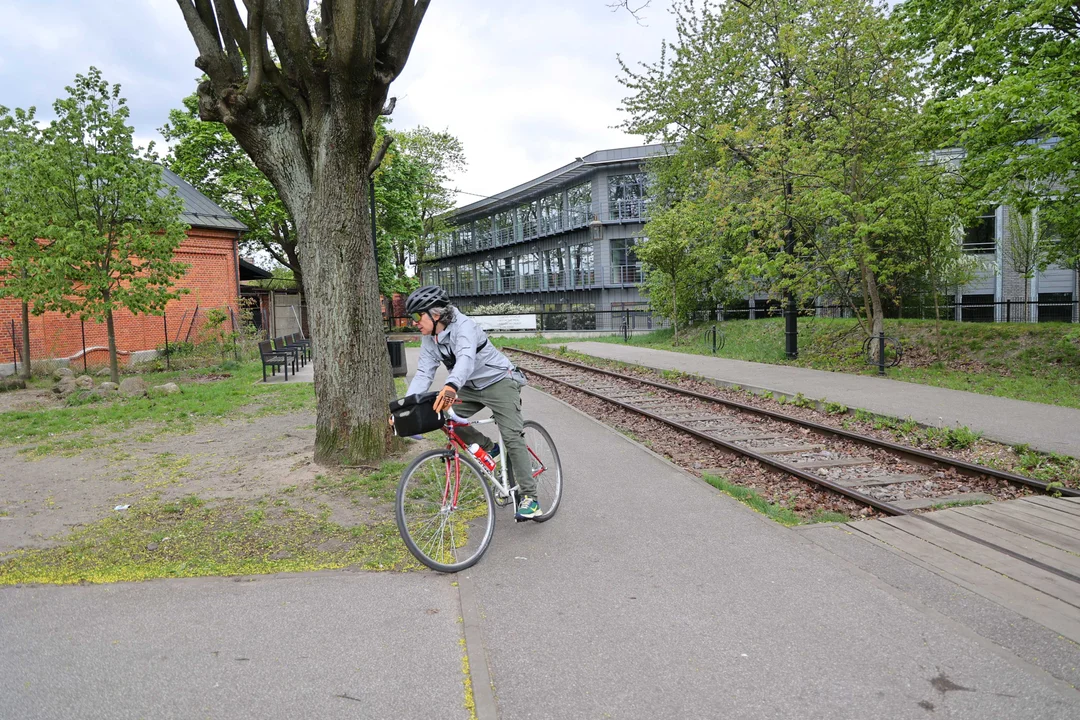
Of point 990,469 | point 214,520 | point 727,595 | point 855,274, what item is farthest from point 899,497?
point 855,274

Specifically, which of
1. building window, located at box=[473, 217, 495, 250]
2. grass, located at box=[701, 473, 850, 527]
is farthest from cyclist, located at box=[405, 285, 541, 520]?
building window, located at box=[473, 217, 495, 250]

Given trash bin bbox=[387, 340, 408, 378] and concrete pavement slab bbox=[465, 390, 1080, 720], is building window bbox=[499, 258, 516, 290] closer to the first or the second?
trash bin bbox=[387, 340, 408, 378]

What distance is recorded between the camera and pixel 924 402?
1069 centimetres

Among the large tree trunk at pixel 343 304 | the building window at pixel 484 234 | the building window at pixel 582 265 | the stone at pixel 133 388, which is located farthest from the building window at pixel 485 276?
the large tree trunk at pixel 343 304

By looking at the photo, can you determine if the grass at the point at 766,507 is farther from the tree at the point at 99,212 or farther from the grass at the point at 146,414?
the tree at the point at 99,212

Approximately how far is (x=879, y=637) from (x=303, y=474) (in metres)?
5.28

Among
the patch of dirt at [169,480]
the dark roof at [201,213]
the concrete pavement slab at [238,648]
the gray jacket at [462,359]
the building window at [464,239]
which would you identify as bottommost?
the concrete pavement slab at [238,648]

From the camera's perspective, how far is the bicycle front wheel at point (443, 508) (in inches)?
172

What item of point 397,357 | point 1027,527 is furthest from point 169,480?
point 397,357

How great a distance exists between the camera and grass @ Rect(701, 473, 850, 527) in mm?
5594

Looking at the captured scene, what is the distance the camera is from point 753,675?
310 centimetres

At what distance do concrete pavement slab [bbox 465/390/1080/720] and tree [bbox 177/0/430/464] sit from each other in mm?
2375

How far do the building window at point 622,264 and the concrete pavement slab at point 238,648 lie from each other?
130 ft

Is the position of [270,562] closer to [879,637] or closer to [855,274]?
[879,637]
